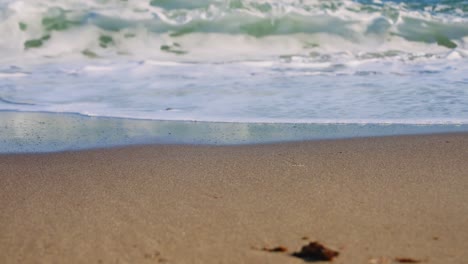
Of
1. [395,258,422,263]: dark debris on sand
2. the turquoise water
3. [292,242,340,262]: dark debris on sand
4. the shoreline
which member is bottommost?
[395,258,422,263]: dark debris on sand

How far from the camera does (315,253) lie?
1.92m

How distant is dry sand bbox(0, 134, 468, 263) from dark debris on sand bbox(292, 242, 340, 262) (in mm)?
27

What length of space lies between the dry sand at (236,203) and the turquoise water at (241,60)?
1.00 metres

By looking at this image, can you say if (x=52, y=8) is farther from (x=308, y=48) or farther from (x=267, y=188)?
(x=267, y=188)

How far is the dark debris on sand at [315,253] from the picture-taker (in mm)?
1905

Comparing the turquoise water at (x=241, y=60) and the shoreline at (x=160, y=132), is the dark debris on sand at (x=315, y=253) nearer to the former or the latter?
the shoreline at (x=160, y=132)

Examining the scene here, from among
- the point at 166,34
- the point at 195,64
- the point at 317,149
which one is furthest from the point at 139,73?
the point at 317,149

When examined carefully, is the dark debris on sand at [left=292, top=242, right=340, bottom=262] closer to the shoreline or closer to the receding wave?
the shoreline

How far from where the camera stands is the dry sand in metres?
2.01

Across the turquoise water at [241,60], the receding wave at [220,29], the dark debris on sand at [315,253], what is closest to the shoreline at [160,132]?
the turquoise water at [241,60]

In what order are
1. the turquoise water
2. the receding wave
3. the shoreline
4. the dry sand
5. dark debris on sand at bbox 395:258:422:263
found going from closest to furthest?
1. dark debris on sand at bbox 395:258:422:263
2. the dry sand
3. the shoreline
4. the turquoise water
5. the receding wave

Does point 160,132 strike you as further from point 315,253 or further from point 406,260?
point 406,260

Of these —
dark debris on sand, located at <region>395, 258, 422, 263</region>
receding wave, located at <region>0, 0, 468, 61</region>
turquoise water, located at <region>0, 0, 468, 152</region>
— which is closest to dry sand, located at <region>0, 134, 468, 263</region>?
dark debris on sand, located at <region>395, 258, 422, 263</region>

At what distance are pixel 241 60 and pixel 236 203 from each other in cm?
536
